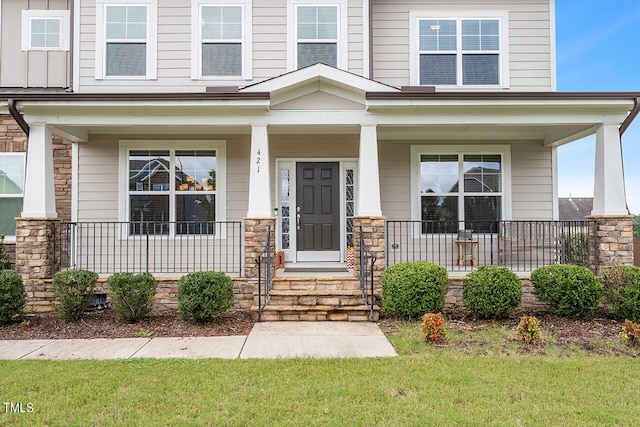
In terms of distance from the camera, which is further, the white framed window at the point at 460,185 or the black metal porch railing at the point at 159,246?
the white framed window at the point at 460,185

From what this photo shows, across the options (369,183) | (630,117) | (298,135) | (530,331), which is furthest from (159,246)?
(630,117)

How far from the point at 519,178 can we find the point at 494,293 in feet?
11.8

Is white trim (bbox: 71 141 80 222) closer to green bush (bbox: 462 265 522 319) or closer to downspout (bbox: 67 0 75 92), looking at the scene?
downspout (bbox: 67 0 75 92)

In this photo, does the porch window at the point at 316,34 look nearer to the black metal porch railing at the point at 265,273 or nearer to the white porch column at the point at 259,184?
the white porch column at the point at 259,184

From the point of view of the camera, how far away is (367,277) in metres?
6.98

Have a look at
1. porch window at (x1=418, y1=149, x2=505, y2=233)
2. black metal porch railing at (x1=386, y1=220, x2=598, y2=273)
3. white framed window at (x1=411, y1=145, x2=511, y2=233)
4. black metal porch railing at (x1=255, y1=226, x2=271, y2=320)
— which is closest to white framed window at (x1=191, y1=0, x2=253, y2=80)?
black metal porch railing at (x1=255, y1=226, x2=271, y2=320)

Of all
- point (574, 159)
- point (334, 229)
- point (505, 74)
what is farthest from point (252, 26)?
point (574, 159)

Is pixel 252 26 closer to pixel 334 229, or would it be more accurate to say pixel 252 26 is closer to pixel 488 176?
pixel 334 229

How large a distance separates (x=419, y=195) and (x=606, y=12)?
15.9 metres

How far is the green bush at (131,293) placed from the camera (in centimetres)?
615

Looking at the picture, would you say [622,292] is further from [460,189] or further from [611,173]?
[460,189]

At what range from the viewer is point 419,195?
8.69 meters

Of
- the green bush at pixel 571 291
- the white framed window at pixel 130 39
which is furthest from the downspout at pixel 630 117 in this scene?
the white framed window at pixel 130 39

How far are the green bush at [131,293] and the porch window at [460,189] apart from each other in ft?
18.1
